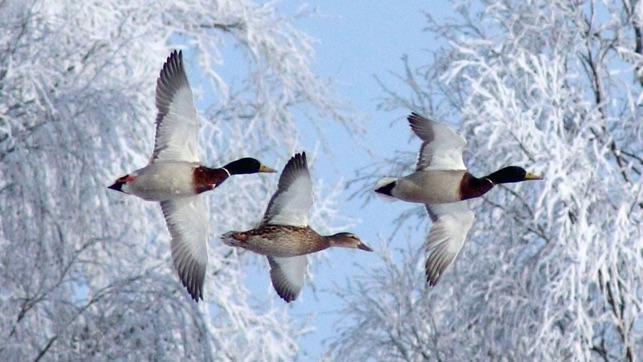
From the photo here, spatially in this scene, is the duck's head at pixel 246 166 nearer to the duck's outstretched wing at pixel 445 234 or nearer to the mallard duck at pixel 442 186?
the mallard duck at pixel 442 186

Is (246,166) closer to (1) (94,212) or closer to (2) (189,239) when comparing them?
(2) (189,239)

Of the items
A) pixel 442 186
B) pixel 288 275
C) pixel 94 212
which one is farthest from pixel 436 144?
pixel 94 212

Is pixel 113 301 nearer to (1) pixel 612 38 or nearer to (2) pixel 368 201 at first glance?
(2) pixel 368 201

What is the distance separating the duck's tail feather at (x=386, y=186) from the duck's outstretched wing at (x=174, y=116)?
80cm

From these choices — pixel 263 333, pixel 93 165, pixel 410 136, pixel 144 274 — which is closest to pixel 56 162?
pixel 93 165

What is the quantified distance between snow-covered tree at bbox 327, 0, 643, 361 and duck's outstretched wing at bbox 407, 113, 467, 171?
243 centimetres

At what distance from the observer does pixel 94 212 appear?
8.85 metres

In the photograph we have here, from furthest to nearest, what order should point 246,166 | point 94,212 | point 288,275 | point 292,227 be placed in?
point 94,212, point 288,275, point 292,227, point 246,166

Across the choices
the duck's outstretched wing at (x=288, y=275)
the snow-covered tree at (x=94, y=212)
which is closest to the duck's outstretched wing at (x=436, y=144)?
the duck's outstretched wing at (x=288, y=275)

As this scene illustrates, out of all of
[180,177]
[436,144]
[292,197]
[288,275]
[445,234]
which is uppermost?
[436,144]

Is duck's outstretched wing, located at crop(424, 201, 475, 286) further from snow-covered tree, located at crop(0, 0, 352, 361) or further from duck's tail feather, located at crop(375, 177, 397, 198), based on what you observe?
snow-covered tree, located at crop(0, 0, 352, 361)

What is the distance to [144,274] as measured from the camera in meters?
8.66

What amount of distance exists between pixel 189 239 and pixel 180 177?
1.33 ft

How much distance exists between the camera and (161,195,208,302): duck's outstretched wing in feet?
18.1
